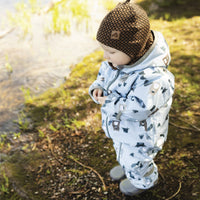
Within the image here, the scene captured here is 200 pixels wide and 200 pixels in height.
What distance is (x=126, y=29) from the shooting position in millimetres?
1759

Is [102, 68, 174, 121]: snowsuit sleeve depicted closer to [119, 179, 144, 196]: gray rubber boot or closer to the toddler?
the toddler

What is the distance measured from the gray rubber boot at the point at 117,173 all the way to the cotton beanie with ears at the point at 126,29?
163 centimetres

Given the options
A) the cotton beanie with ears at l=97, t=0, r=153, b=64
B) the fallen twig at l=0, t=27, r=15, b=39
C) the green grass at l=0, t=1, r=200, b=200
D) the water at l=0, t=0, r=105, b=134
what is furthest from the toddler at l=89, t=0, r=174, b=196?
the fallen twig at l=0, t=27, r=15, b=39

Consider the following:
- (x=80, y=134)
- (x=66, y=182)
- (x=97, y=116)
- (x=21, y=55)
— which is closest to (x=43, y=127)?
(x=80, y=134)

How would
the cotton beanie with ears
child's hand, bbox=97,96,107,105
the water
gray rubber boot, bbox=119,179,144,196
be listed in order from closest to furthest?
the cotton beanie with ears
child's hand, bbox=97,96,107,105
gray rubber boot, bbox=119,179,144,196
the water

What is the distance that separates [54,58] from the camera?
5.86 m

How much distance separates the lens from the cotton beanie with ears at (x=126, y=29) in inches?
69.0

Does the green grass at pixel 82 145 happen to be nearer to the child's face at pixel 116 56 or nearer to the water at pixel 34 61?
the water at pixel 34 61

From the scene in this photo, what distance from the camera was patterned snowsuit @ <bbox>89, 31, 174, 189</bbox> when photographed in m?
1.88

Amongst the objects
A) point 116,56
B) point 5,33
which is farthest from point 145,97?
point 5,33

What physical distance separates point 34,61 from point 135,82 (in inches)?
170

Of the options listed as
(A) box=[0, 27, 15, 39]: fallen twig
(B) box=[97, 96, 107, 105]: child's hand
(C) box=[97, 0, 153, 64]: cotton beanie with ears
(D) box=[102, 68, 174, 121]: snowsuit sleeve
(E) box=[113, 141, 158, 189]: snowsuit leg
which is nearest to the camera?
(C) box=[97, 0, 153, 64]: cotton beanie with ears

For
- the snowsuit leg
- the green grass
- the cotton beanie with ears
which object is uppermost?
the cotton beanie with ears

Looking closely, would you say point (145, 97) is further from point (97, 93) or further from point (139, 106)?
point (97, 93)
